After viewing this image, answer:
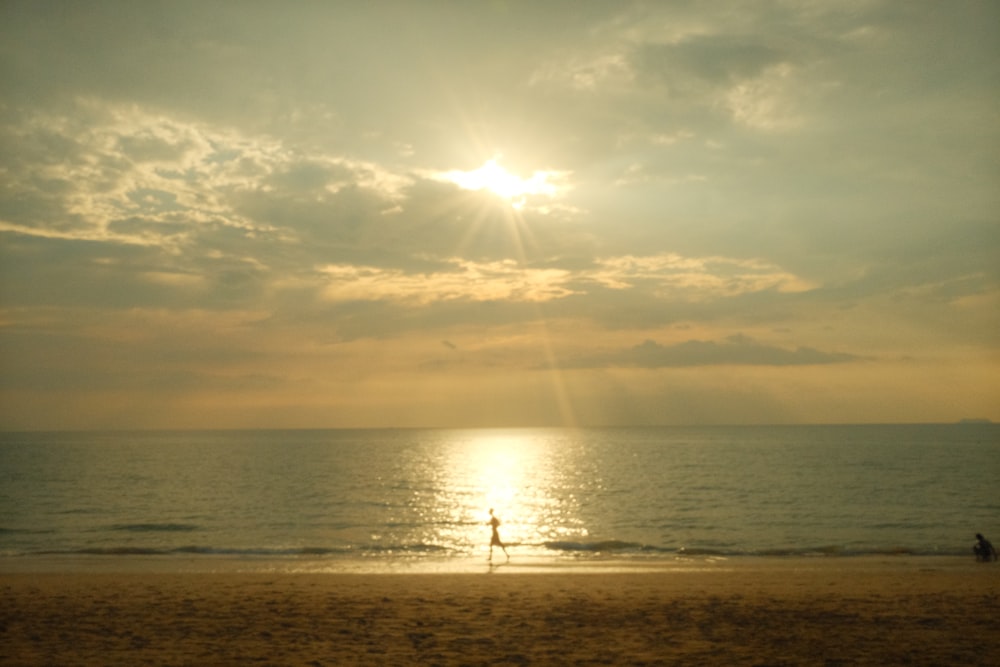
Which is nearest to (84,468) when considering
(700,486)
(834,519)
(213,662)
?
(700,486)

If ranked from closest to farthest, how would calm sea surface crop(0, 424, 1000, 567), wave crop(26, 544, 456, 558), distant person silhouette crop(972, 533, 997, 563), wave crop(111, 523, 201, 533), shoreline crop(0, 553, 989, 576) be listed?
shoreline crop(0, 553, 989, 576) → distant person silhouette crop(972, 533, 997, 563) → wave crop(26, 544, 456, 558) → calm sea surface crop(0, 424, 1000, 567) → wave crop(111, 523, 201, 533)

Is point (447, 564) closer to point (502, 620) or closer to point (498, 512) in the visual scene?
point (502, 620)

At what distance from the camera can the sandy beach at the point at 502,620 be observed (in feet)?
43.8

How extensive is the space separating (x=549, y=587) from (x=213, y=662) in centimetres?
1135

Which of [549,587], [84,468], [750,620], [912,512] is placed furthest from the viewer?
[84,468]

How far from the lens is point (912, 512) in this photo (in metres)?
53.2

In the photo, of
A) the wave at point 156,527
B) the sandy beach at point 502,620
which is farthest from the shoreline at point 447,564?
the wave at point 156,527

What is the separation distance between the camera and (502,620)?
1650 centimetres

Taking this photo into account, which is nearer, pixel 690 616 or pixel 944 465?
pixel 690 616

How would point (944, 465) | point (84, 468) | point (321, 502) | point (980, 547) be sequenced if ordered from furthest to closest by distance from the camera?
point (84, 468), point (944, 465), point (321, 502), point (980, 547)

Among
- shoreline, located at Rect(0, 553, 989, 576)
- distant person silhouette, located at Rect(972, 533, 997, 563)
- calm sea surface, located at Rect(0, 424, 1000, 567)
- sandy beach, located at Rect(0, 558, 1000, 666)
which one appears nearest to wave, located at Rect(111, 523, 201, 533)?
calm sea surface, located at Rect(0, 424, 1000, 567)

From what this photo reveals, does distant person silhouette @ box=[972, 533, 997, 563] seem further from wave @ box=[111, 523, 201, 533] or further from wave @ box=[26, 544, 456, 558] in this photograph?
wave @ box=[111, 523, 201, 533]

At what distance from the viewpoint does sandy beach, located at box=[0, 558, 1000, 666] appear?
13352 millimetres

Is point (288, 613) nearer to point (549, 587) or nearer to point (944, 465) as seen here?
point (549, 587)
